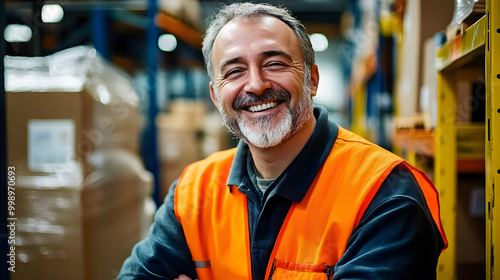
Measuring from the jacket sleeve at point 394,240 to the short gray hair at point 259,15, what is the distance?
727 mm

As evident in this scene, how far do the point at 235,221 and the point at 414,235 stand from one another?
726 millimetres

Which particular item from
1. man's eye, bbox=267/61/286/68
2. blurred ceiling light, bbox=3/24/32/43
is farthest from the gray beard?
blurred ceiling light, bbox=3/24/32/43

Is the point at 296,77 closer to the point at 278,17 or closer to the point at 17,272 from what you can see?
the point at 278,17

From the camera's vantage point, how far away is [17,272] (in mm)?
2463

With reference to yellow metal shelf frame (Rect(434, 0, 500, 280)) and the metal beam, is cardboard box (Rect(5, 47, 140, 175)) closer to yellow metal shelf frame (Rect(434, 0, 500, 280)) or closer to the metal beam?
the metal beam

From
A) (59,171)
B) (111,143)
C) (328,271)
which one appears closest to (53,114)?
(59,171)

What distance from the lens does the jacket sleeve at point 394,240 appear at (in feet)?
4.70

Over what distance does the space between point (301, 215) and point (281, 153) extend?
0.32 m

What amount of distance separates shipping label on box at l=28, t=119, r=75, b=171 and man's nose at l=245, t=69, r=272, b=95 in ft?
4.38

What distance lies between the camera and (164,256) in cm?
191

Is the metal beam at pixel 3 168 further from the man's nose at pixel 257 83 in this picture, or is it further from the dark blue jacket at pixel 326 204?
the man's nose at pixel 257 83

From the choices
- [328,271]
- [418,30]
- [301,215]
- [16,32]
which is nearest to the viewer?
[328,271]

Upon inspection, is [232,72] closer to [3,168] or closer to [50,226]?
[3,168]

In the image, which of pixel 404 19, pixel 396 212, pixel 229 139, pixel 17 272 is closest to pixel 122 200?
pixel 17 272
